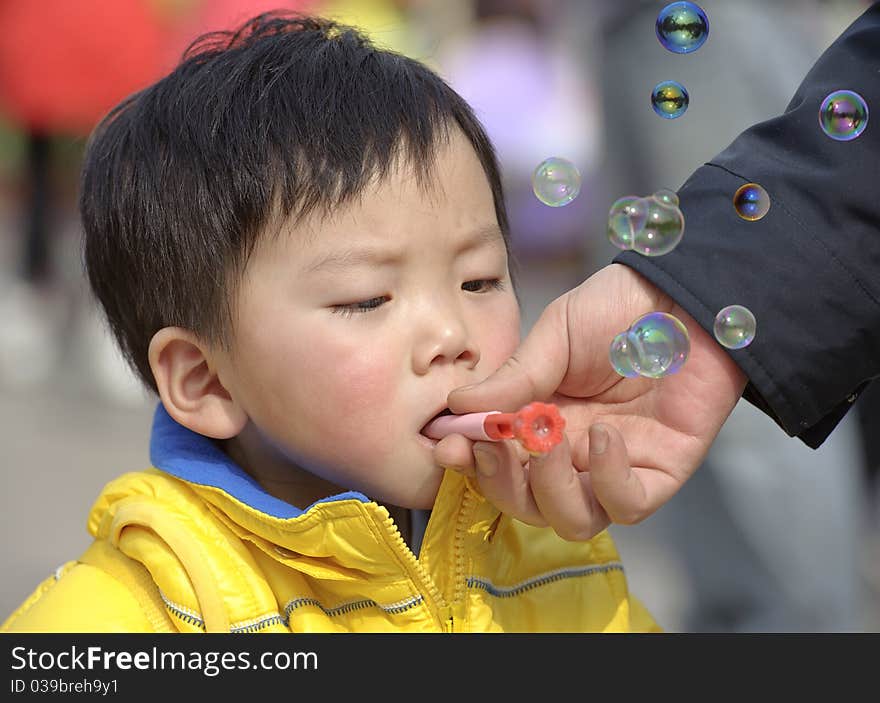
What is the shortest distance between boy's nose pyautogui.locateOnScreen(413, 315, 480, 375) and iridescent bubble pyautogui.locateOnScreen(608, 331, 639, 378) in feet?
0.48

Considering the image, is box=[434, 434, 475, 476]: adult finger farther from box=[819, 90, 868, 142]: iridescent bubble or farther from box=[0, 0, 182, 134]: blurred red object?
box=[0, 0, 182, 134]: blurred red object

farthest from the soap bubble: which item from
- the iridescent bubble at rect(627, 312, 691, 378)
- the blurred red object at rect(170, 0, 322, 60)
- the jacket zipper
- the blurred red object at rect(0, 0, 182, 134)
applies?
the blurred red object at rect(170, 0, 322, 60)

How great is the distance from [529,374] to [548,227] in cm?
511

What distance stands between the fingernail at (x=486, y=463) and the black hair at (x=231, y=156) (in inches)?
11.4

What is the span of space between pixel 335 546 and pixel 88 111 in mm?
3508

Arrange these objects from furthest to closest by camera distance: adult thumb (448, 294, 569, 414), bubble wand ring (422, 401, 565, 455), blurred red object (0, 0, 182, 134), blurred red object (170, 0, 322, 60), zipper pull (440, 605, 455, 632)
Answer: blurred red object (170, 0, 322, 60), blurred red object (0, 0, 182, 134), zipper pull (440, 605, 455, 632), adult thumb (448, 294, 569, 414), bubble wand ring (422, 401, 565, 455)

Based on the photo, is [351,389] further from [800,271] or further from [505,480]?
[800,271]

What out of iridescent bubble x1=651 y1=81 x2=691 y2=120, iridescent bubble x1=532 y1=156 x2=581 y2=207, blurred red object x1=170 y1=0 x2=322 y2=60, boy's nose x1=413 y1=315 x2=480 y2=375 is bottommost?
boy's nose x1=413 y1=315 x2=480 y2=375

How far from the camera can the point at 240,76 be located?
52.9 inches

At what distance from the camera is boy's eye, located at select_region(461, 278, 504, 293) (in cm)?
128

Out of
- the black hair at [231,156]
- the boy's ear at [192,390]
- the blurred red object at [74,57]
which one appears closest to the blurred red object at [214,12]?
the blurred red object at [74,57]

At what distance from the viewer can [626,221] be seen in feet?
4.03

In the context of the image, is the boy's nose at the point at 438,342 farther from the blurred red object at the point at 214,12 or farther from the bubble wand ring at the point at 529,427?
the blurred red object at the point at 214,12

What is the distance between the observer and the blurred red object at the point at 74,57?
4.21 m
